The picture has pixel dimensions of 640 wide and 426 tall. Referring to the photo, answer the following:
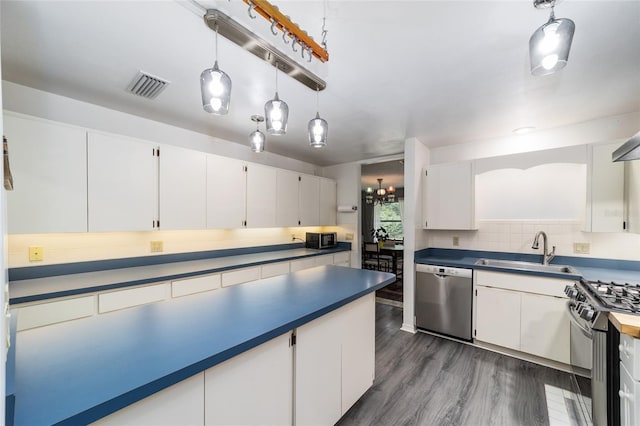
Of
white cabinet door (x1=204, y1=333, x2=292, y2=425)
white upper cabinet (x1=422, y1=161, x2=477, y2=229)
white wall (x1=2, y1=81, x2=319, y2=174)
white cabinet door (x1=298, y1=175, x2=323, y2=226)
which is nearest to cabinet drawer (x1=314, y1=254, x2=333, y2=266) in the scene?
white cabinet door (x1=298, y1=175, x2=323, y2=226)

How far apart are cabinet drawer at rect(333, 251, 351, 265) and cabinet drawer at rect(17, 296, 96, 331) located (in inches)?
119

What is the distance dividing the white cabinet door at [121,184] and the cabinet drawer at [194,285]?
2.02 ft

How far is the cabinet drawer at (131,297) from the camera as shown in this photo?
1.90 m

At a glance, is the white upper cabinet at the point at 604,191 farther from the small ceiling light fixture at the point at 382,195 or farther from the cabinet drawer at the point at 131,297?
the small ceiling light fixture at the point at 382,195

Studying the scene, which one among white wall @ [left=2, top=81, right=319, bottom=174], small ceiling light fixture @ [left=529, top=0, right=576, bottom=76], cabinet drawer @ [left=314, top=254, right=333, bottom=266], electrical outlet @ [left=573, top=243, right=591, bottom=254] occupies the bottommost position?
cabinet drawer @ [left=314, top=254, right=333, bottom=266]

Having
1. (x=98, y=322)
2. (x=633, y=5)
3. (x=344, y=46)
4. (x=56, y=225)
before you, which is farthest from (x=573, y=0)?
(x=56, y=225)

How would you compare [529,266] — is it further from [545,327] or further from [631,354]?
[631,354]

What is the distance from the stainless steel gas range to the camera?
4.78ft

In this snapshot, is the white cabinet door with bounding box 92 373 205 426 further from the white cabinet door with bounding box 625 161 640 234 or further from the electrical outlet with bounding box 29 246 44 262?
the white cabinet door with bounding box 625 161 640 234

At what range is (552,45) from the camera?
1.00 metres

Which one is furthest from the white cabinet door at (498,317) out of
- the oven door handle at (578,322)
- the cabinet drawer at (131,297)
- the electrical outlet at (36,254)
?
the electrical outlet at (36,254)

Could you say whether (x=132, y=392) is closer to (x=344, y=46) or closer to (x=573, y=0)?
(x=344, y=46)

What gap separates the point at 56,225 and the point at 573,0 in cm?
351

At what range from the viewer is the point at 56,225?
1907 millimetres
